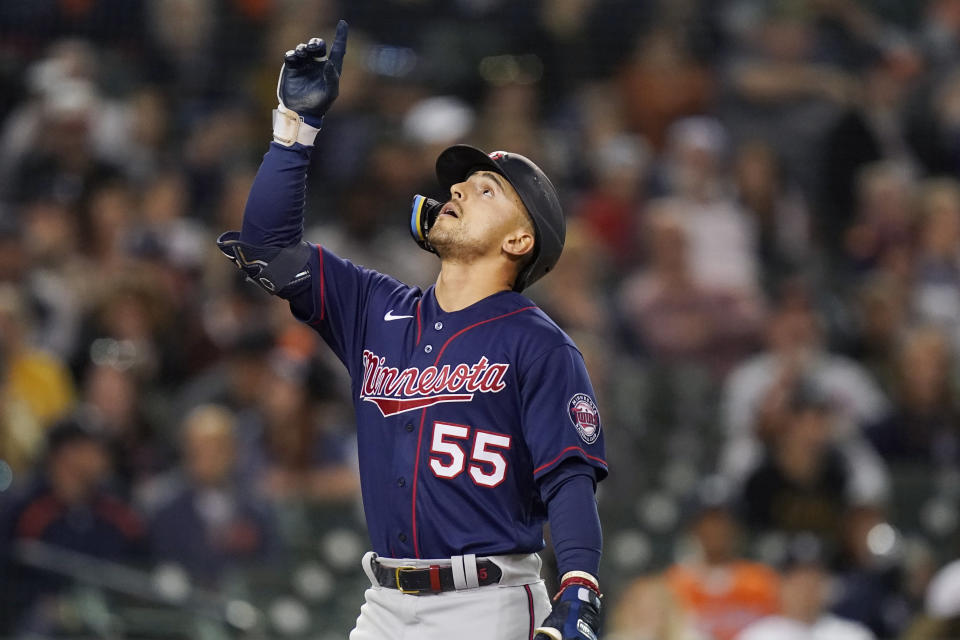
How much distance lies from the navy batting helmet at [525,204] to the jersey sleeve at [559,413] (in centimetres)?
28

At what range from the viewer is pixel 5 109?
8.77m

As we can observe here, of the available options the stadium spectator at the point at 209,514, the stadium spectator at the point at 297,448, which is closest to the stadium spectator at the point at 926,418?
the stadium spectator at the point at 297,448

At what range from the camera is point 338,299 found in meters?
3.43

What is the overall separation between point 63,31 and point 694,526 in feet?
17.1

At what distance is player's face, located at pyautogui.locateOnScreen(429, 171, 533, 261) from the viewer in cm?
331

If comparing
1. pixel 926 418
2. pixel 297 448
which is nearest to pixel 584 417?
pixel 297 448

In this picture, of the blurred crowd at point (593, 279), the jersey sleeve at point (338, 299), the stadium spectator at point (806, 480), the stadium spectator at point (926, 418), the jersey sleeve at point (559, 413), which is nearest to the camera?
the jersey sleeve at point (559, 413)

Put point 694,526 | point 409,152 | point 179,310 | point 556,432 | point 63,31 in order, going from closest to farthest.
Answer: point 556,432 → point 694,526 → point 179,310 → point 409,152 → point 63,31

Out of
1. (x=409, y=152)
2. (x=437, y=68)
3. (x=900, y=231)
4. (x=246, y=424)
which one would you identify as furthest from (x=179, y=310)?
(x=900, y=231)

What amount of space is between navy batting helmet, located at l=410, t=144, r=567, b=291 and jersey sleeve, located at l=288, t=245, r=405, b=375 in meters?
0.16

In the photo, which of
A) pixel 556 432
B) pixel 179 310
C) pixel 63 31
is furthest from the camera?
pixel 63 31

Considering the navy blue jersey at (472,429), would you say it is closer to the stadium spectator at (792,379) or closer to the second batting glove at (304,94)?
the second batting glove at (304,94)

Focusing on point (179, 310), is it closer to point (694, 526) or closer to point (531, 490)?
point (694, 526)

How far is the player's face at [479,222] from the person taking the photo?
10.9 feet
